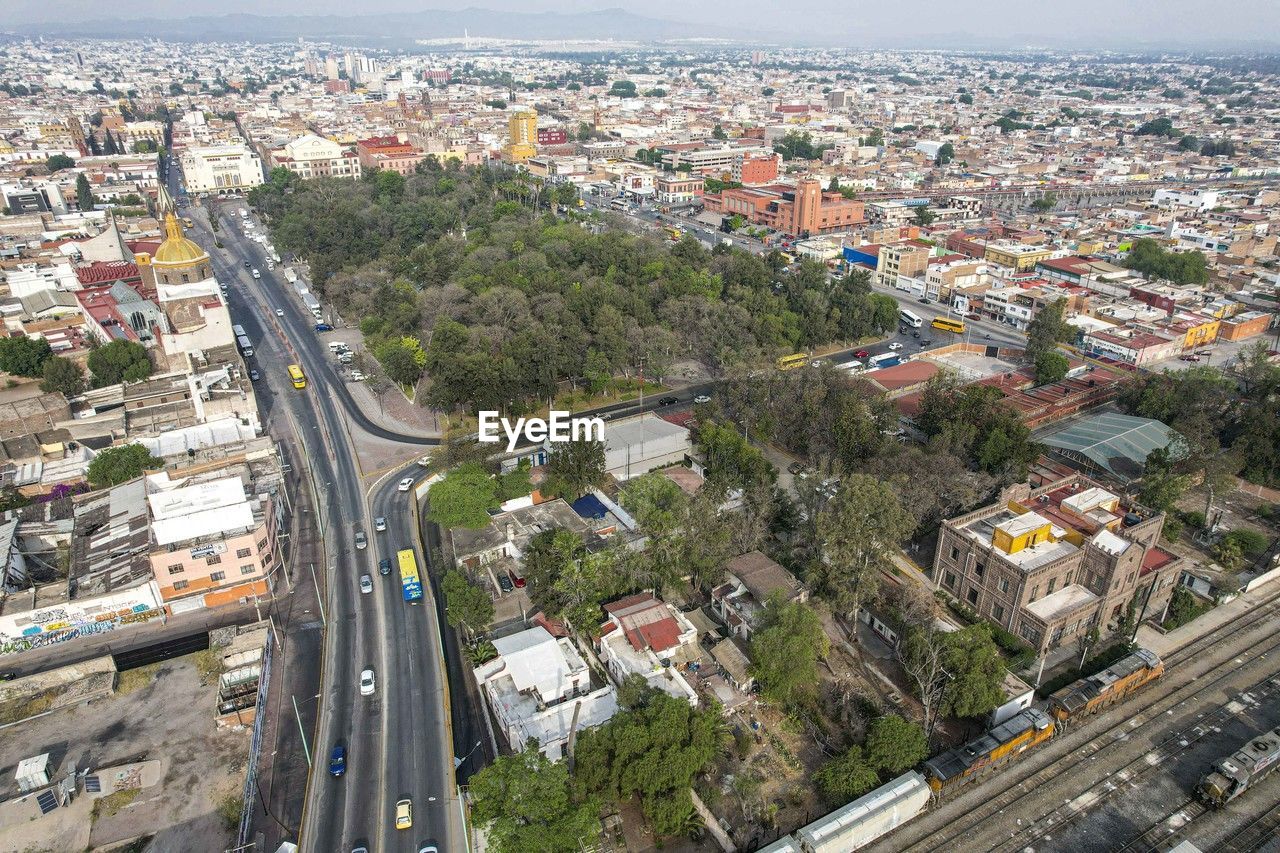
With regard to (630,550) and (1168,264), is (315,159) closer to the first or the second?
(630,550)

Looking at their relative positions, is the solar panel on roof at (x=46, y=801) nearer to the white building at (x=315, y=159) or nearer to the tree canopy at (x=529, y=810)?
the tree canopy at (x=529, y=810)

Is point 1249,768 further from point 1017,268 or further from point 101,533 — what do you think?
point 1017,268

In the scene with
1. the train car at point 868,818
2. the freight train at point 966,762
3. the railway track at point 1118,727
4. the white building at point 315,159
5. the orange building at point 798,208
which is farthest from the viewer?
the white building at point 315,159

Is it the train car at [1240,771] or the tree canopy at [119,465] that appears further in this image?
the tree canopy at [119,465]

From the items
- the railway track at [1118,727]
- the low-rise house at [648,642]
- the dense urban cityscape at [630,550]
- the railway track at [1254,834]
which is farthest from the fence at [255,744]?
the railway track at [1254,834]

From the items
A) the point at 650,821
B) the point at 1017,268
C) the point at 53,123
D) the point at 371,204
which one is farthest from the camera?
the point at 53,123

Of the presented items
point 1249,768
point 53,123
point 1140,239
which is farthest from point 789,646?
point 53,123
